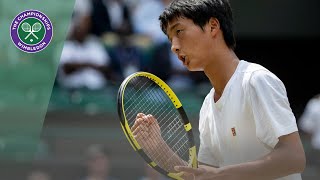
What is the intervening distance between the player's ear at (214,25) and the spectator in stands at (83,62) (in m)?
3.42

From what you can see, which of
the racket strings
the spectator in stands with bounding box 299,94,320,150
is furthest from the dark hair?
the spectator in stands with bounding box 299,94,320,150

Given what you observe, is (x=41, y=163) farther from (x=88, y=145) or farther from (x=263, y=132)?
(x=263, y=132)

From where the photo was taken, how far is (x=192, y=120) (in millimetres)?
5395

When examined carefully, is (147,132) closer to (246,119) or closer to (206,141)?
(206,141)

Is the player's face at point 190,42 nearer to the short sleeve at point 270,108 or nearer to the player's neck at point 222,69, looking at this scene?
the player's neck at point 222,69

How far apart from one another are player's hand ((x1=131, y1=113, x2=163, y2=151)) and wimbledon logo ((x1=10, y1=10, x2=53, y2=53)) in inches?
46.8

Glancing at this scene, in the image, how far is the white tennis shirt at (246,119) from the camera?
229 cm

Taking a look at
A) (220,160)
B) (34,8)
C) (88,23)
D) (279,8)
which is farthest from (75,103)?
(220,160)

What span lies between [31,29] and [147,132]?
1225 mm

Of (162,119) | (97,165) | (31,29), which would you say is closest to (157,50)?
(97,165)

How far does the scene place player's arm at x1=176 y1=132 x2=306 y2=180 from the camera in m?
2.26

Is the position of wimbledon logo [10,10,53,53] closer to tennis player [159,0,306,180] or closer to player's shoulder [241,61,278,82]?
tennis player [159,0,306,180]

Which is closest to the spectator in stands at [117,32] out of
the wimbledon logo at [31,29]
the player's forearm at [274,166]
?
the wimbledon logo at [31,29]

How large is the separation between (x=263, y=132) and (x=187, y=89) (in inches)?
144
